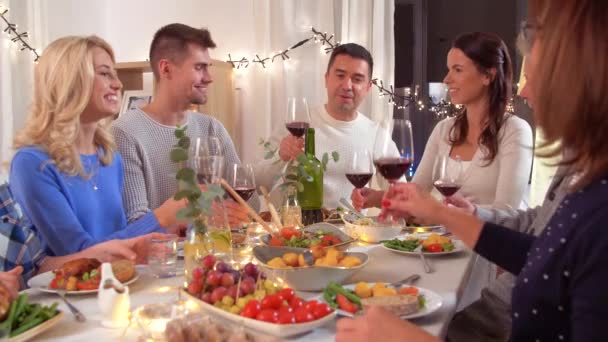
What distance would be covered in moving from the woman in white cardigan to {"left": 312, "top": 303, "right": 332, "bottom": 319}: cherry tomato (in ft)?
4.92

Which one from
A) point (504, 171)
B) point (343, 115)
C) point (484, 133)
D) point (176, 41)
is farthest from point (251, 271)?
point (343, 115)

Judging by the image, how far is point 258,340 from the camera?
91 cm

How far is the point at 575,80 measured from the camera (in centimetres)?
79

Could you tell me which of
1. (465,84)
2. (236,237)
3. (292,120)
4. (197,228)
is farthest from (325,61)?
(197,228)

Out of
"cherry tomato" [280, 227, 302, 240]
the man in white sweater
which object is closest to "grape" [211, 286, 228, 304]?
"cherry tomato" [280, 227, 302, 240]

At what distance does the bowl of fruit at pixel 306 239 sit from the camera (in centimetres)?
146

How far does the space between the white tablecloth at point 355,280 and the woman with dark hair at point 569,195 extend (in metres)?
0.18

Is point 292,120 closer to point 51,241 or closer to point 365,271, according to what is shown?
point 365,271

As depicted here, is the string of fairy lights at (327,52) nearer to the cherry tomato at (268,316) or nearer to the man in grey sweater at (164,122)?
the man in grey sweater at (164,122)

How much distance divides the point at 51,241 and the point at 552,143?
1.53 metres

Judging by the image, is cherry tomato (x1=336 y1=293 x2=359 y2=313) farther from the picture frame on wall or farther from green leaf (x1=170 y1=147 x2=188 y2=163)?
the picture frame on wall

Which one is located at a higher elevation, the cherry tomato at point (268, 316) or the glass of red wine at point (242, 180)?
the glass of red wine at point (242, 180)

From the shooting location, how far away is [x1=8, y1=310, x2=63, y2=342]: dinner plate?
0.94 m

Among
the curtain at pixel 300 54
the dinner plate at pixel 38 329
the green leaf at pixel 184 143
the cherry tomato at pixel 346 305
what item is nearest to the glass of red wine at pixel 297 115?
the green leaf at pixel 184 143
